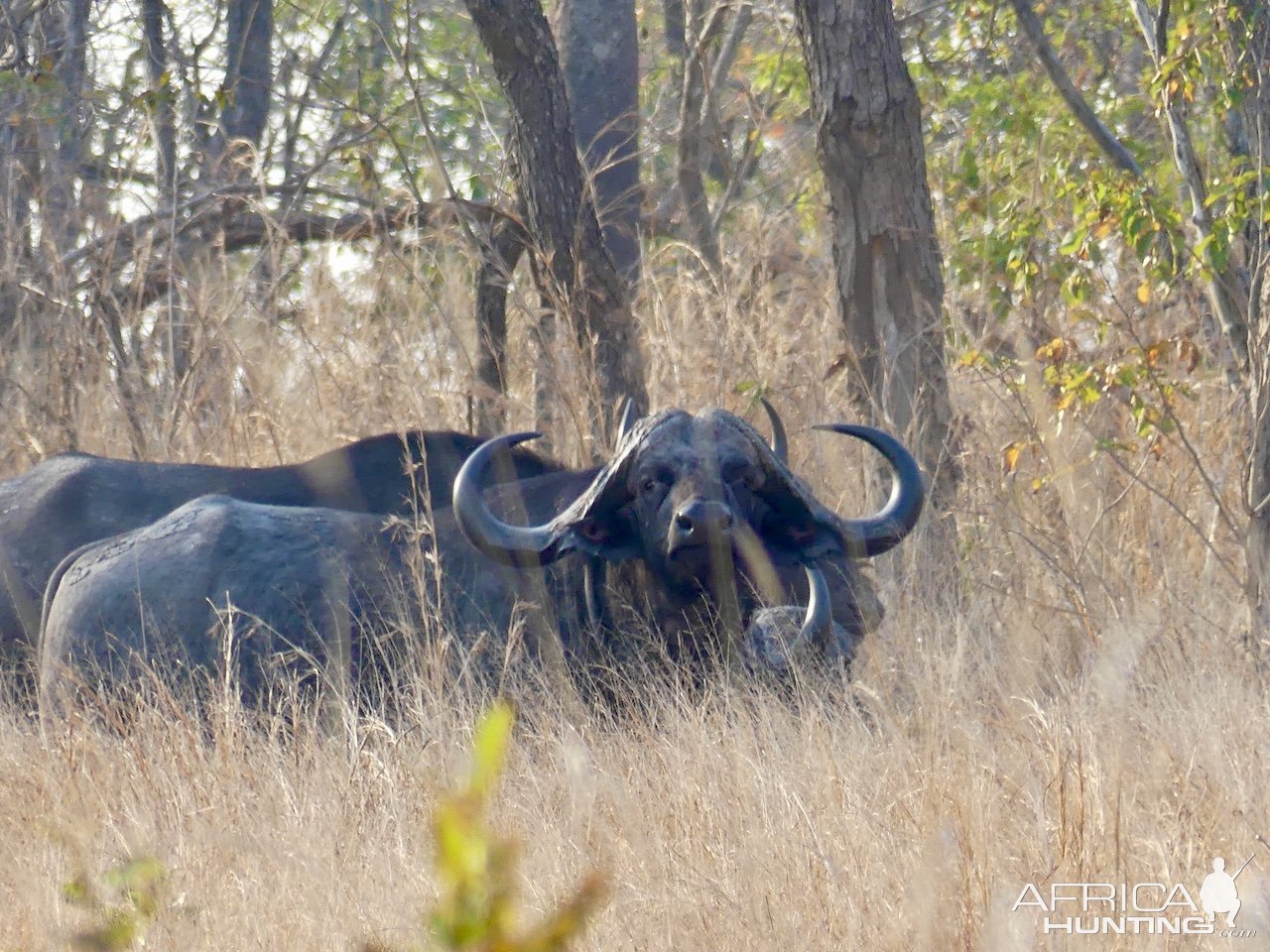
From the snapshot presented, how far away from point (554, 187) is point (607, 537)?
254 cm

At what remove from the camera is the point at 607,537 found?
4.93 metres

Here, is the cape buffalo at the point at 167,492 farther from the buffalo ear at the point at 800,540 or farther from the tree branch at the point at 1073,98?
the tree branch at the point at 1073,98

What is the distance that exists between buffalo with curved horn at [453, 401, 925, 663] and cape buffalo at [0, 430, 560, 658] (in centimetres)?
68

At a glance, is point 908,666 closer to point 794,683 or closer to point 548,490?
point 794,683

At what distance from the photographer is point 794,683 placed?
4609mm

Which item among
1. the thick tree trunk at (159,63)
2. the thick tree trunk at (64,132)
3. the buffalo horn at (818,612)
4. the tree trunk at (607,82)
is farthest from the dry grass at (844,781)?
the thick tree trunk at (159,63)

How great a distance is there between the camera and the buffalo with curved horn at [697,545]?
15.5 ft

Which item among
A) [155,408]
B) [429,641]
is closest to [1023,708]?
[429,641]

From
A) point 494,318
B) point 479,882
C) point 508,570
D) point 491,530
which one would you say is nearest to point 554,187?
point 494,318

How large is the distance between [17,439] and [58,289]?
2.55 feet

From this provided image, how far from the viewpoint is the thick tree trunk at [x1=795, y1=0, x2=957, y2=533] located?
18.6ft

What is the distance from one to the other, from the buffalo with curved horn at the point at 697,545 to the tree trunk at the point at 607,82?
392 centimetres

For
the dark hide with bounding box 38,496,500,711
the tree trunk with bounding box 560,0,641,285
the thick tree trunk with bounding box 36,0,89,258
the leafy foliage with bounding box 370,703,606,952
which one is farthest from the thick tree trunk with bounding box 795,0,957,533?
the leafy foliage with bounding box 370,703,606,952

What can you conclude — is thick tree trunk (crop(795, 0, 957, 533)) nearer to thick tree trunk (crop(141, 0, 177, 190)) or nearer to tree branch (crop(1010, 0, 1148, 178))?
tree branch (crop(1010, 0, 1148, 178))
